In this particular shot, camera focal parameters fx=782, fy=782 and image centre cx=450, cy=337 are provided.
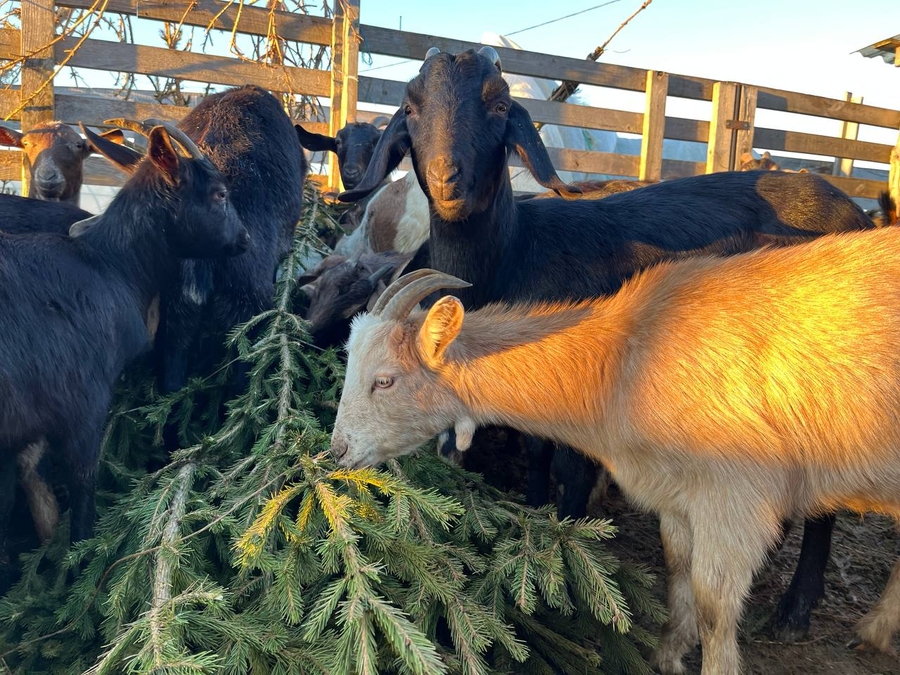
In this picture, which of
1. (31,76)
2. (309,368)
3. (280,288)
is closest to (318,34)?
(31,76)

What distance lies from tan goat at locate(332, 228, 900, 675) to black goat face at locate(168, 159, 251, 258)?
1192 millimetres

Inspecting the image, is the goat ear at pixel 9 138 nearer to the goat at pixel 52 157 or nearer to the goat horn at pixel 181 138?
the goat at pixel 52 157

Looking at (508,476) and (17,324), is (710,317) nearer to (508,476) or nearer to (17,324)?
(508,476)

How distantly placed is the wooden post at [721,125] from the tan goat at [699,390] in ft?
21.6

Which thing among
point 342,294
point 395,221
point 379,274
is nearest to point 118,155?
point 342,294

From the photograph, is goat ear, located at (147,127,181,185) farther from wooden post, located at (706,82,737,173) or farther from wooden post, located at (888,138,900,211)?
wooden post, located at (706,82,737,173)

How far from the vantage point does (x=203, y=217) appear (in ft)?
12.3

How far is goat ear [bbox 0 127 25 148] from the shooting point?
5.88 meters

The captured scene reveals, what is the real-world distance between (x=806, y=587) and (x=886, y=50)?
938 centimetres

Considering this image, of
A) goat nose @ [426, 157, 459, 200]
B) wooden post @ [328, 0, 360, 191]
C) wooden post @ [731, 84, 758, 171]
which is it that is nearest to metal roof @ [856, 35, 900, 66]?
wooden post @ [731, 84, 758, 171]

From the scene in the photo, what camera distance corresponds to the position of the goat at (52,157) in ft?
18.6

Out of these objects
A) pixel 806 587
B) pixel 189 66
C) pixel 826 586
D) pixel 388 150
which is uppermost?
pixel 189 66

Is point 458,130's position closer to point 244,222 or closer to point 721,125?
point 244,222

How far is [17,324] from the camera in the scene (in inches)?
112
